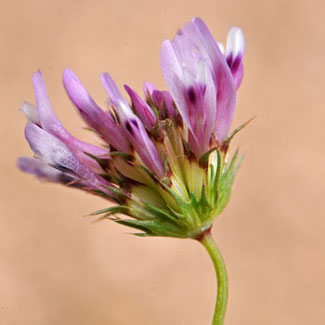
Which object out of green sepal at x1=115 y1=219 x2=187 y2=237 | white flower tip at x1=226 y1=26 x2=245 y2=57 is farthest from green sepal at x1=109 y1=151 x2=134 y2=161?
white flower tip at x1=226 y1=26 x2=245 y2=57

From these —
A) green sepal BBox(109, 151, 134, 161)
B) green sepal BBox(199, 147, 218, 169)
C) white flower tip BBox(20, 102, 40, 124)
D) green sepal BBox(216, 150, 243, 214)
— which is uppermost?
white flower tip BBox(20, 102, 40, 124)

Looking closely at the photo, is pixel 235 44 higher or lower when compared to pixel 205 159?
higher

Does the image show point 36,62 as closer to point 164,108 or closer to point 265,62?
point 265,62

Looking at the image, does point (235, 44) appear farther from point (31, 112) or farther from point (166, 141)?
point (31, 112)

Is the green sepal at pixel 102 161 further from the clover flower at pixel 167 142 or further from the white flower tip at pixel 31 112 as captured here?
the white flower tip at pixel 31 112

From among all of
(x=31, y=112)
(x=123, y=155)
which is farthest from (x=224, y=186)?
(x=31, y=112)

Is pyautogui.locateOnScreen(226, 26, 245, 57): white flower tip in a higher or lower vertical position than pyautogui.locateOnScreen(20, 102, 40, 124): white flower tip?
lower

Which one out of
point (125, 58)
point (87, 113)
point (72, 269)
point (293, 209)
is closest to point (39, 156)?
point (87, 113)

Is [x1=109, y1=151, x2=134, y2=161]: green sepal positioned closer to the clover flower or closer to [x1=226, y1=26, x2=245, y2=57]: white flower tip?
the clover flower
